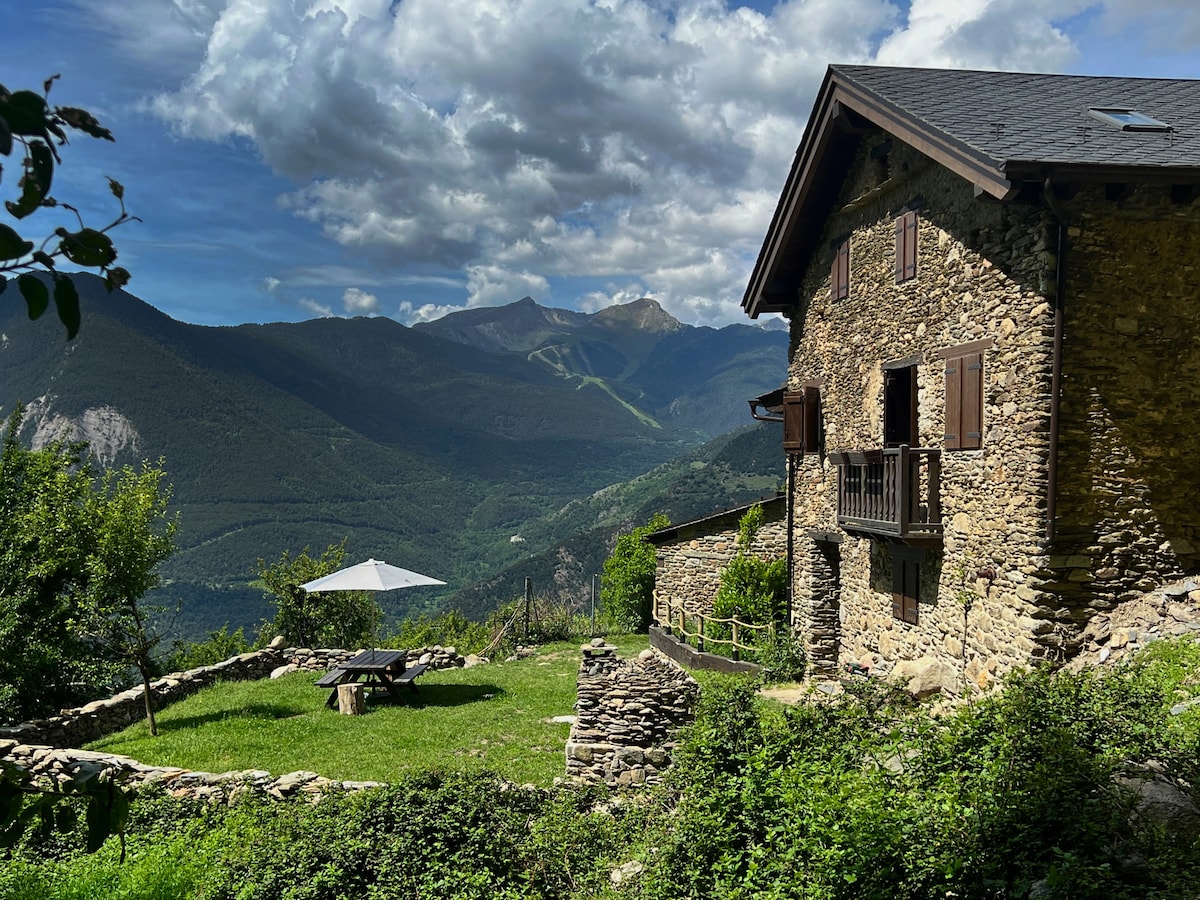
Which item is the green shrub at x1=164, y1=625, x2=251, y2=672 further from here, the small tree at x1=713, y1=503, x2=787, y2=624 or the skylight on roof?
the skylight on roof

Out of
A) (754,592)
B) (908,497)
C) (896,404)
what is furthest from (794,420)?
(754,592)

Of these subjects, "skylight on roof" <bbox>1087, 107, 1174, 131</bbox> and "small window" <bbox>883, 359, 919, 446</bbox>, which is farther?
"small window" <bbox>883, 359, 919, 446</bbox>

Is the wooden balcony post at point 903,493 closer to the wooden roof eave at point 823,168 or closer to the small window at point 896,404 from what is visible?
the small window at point 896,404

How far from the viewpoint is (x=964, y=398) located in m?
10.6

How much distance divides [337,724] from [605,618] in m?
18.4

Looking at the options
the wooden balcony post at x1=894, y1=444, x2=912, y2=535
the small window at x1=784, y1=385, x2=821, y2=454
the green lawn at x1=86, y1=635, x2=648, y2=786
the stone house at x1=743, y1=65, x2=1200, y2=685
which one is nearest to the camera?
the stone house at x1=743, y1=65, x2=1200, y2=685

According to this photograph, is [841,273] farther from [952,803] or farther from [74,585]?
[74,585]

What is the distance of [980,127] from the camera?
10391mm

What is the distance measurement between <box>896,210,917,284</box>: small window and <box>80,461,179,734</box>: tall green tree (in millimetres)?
14121

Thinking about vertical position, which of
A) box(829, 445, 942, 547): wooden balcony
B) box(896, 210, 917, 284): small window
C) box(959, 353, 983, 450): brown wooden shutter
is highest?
box(896, 210, 917, 284): small window

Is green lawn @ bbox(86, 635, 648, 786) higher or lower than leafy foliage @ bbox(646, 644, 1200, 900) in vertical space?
lower

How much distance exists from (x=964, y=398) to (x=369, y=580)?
39.1ft

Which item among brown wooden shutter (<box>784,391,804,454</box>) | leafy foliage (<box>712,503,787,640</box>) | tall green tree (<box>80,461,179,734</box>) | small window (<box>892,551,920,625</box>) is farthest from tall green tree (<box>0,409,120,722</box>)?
small window (<box>892,551,920,625</box>)

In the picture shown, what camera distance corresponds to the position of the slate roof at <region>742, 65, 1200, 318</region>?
28.7 feet
